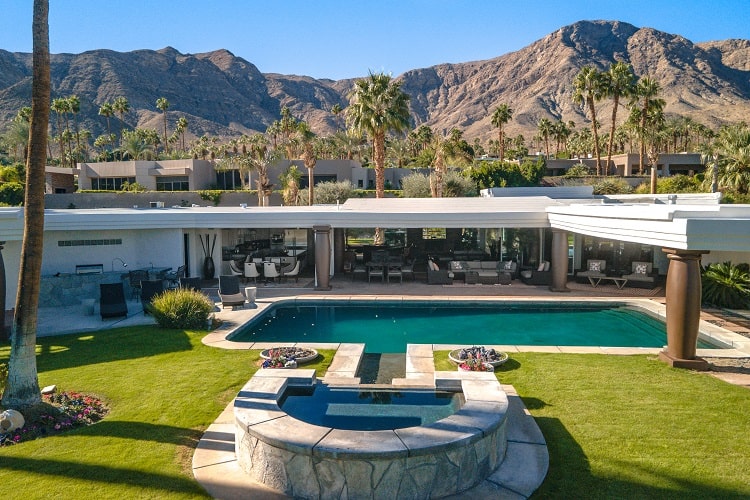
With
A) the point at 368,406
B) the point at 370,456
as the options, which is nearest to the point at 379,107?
the point at 368,406

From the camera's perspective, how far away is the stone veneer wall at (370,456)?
18.9ft

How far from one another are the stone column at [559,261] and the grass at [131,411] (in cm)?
1010

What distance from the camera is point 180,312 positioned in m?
13.6

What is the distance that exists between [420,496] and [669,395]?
5.21 meters

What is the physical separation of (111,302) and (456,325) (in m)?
9.16

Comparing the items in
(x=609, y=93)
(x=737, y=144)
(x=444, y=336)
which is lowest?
(x=444, y=336)

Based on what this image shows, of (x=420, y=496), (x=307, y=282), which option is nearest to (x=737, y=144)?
(x=307, y=282)

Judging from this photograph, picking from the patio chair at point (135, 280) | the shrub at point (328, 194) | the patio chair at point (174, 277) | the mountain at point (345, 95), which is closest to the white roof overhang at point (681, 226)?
the patio chair at point (174, 277)

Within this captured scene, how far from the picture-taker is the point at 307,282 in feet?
68.4

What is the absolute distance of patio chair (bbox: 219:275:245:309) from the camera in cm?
1606

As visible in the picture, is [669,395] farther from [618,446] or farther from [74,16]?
[74,16]

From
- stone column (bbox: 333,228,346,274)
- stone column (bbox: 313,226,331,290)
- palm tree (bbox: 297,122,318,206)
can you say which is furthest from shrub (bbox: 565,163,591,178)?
stone column (bbox: 313,226,331,290)

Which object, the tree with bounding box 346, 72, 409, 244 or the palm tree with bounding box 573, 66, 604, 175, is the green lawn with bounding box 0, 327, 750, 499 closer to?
the tree with bounding box 346, 72, 409, 244

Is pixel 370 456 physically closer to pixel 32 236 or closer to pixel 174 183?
pixel 32 236
